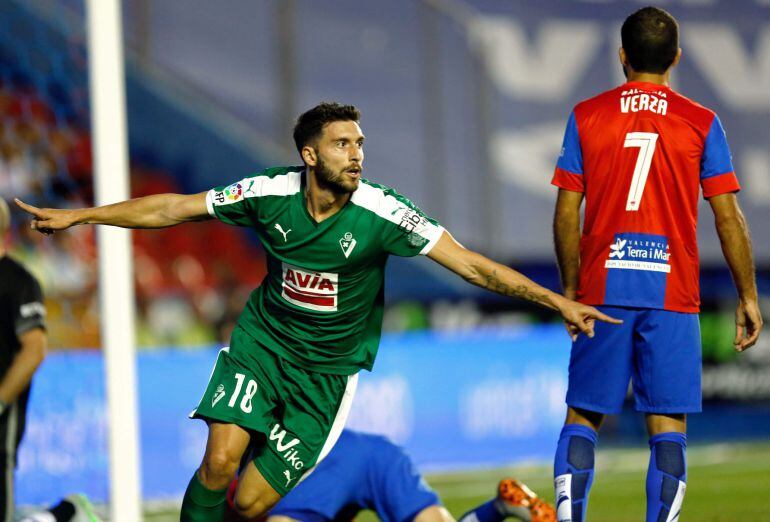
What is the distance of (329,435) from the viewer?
5.60 metres

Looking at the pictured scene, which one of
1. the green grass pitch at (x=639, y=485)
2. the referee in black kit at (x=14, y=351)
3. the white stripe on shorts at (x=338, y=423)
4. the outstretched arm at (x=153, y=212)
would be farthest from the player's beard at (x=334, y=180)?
the green grass pitch at (x=639, y=485)

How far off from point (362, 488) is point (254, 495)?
0.48 meters

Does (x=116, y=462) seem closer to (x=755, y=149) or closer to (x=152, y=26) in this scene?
(x=152, y=26)

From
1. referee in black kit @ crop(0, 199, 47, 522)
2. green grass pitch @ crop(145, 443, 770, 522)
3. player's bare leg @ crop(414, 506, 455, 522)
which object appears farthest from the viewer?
green grass pitch @ crop(145, 443, 770, 522)

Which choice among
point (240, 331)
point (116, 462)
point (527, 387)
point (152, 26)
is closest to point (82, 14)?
point (152, 26)

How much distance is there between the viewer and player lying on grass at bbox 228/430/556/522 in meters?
5.20

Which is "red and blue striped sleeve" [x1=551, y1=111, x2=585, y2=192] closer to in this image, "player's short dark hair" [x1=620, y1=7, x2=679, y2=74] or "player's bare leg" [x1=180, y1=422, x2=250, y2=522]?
"player's short dark hair" [x1=620, y1=7, x2=679, y2=74]

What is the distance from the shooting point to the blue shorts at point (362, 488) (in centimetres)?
521

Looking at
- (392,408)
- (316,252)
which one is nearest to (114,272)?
(316,252)

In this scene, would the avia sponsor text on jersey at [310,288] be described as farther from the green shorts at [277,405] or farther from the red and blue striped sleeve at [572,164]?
the red and blue striped sleeve at [572,164]

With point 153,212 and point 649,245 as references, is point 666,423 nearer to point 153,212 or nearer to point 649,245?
point 649,245

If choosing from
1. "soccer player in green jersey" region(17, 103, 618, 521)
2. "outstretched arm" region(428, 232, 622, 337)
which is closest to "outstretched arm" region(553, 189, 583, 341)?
"outstretched arm" region(428, 232, 622, 337)

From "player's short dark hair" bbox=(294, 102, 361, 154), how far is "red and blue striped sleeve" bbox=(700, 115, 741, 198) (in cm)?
138

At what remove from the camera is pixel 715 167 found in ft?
16.4
